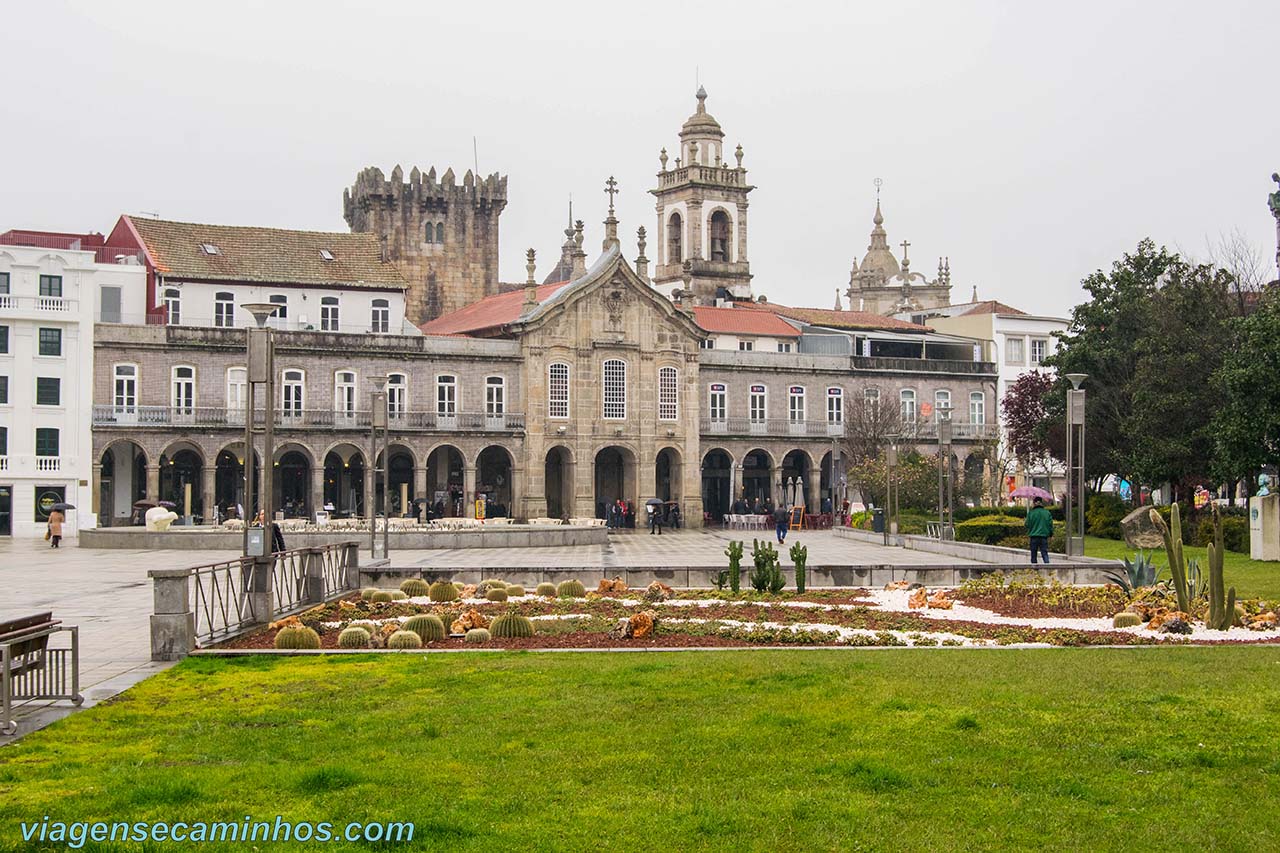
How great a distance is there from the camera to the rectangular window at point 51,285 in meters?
56.5

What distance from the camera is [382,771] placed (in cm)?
1052

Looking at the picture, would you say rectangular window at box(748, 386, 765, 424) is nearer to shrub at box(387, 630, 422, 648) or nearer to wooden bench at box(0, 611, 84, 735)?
shrub at box(387, 630, 422, 648)

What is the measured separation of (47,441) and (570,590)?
3683 cm

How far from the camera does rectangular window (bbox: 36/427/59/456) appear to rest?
5584cm

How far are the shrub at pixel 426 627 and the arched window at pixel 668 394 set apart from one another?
48.4 m

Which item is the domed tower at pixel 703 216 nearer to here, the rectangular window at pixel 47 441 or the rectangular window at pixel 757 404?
the rectangular window at pixel 757 404

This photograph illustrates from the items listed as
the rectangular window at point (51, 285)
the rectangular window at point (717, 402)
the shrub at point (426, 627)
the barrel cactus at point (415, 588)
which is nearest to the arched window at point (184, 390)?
the rectangular window at point (51, 285)

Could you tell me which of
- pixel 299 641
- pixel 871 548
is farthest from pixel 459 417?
pixel 299 641

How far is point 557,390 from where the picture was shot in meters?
64.8

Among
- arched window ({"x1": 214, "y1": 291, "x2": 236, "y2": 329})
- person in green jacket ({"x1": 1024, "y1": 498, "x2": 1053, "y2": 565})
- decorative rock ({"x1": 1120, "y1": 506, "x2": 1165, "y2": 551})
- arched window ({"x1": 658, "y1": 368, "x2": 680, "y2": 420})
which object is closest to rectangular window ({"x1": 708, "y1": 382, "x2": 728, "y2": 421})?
arched window ({"x1": 658, "y1": 368, "x2": 680, "y2": 420})

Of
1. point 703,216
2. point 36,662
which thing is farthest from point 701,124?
point 36,662

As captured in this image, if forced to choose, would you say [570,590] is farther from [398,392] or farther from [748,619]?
[398,392]

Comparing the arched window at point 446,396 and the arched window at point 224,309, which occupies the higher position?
the arched window at point 224,309

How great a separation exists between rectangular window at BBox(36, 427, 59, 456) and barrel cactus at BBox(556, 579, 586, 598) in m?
36.4
